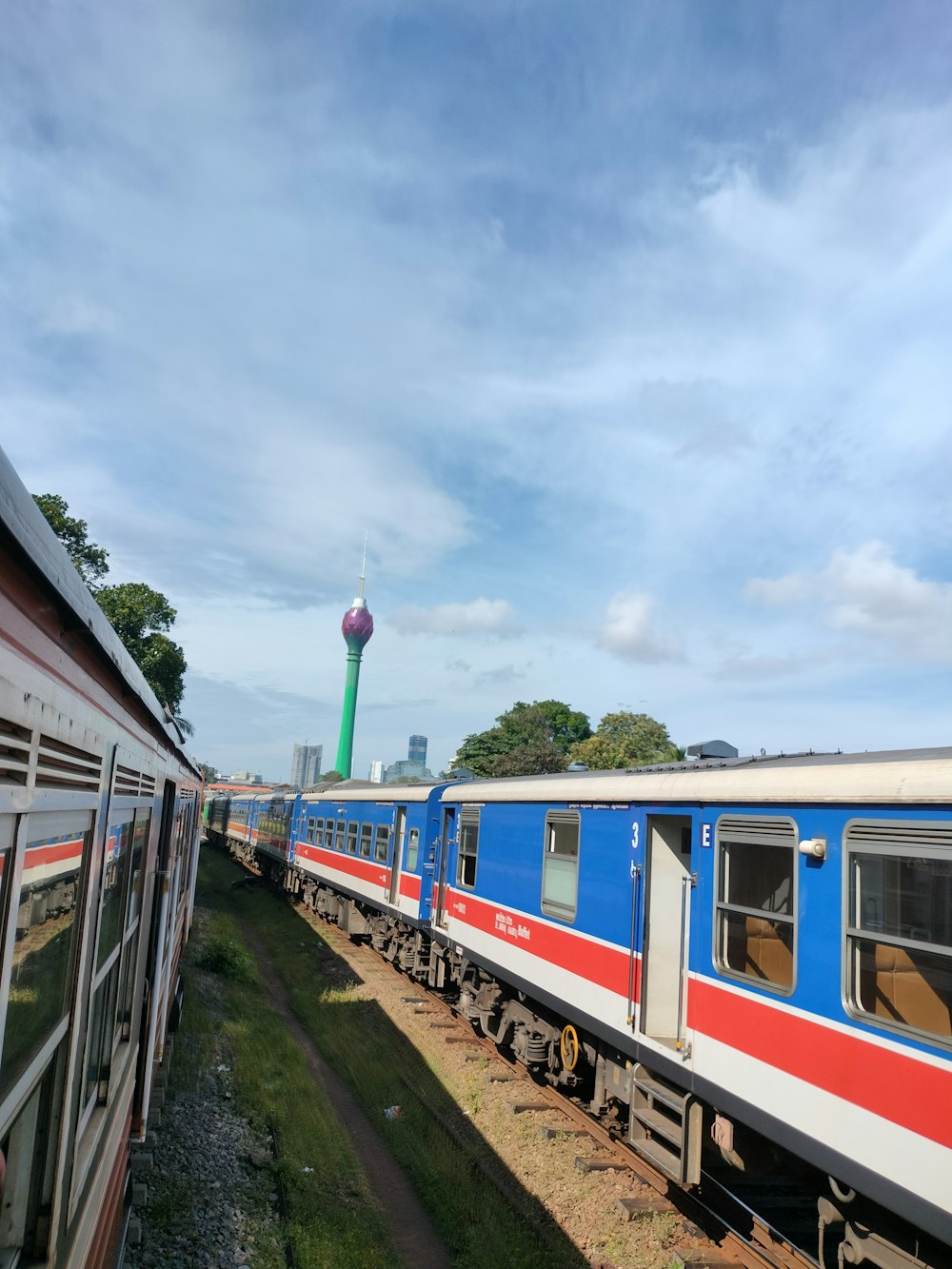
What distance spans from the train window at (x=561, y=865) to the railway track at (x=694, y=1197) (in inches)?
74.7

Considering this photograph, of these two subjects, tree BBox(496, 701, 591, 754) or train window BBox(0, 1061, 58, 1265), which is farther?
tree BBox(496, 701, 591, 754)

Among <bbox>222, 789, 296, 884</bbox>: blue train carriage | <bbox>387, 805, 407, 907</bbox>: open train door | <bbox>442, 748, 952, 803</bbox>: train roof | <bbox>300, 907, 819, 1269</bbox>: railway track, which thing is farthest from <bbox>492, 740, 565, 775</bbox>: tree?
<bbox>442, 748, 952, 803</bbox>: train roof

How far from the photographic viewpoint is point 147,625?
2703 cm

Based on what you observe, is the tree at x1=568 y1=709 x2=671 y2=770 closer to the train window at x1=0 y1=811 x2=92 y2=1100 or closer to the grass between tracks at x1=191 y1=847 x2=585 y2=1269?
the grass between tracks at x1=191 y1=847 x2=585 y2=1269

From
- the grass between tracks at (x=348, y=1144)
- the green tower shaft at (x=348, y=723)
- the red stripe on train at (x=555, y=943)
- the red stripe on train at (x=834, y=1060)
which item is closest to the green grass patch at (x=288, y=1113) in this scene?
the grass between tracks at (x=348, y=1144)

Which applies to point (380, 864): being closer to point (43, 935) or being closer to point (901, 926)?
point (901, 926)

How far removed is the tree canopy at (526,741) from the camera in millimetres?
48594

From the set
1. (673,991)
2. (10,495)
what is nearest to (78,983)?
(10,495)

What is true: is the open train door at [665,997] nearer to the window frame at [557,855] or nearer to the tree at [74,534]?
the window frame at [557,855]

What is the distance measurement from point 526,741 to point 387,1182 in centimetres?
5232

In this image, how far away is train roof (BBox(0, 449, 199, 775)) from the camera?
5.38 ft

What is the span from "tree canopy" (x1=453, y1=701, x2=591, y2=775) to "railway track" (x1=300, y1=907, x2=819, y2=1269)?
3837 cm

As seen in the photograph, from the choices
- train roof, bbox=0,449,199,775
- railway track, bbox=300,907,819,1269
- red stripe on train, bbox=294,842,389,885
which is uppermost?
train roof, bbox=0,449,199,775

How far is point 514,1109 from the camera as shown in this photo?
8297mm
